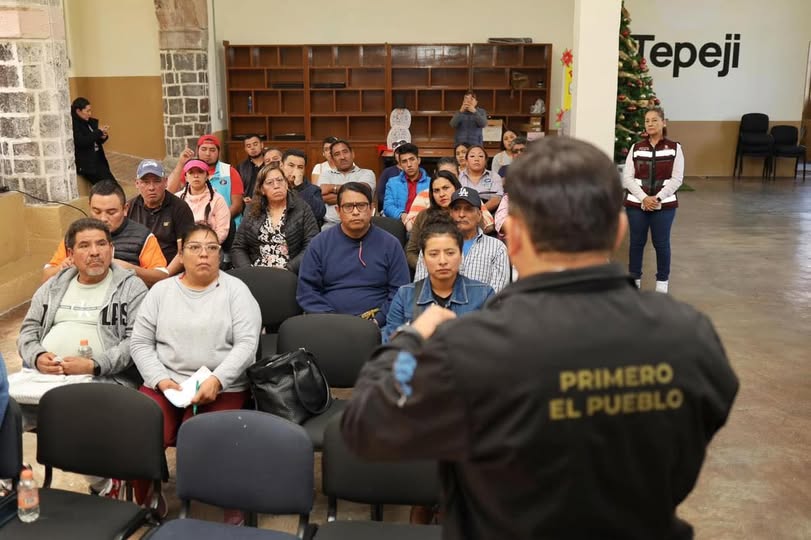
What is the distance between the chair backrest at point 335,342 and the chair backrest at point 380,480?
0.97 metres

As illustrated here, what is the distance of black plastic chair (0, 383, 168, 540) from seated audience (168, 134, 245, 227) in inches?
131

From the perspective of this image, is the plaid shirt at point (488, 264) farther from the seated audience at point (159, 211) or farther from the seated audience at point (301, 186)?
the seated audience at point (301, 186)

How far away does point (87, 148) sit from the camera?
27.0ft

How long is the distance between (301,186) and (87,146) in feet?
10.9

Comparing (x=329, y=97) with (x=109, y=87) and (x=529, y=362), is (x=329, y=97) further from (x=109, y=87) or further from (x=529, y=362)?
(x=529, y=362)

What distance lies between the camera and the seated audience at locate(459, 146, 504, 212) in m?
6.54

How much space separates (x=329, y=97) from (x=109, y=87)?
3.28m

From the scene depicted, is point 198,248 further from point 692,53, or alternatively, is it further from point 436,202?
point 692,53

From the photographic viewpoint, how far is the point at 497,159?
8.23 meters

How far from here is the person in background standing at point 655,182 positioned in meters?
6.32

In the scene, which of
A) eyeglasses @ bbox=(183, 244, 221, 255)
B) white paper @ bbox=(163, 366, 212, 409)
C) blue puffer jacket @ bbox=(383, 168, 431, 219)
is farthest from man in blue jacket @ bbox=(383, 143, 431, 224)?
white paper @ bbox=(163, 366, 212, 409)

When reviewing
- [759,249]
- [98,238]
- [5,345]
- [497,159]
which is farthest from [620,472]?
[759,249]

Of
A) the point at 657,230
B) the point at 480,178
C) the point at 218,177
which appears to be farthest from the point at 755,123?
the point at 218,177

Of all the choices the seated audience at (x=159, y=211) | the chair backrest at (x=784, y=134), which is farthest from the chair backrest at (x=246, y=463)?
the chair backrest at (x=784, y=134)
